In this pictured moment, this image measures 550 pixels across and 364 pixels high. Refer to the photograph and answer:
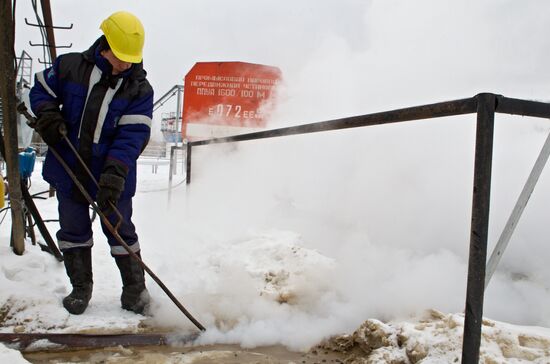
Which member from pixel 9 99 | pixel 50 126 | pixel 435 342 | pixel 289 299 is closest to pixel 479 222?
pixel 435 342

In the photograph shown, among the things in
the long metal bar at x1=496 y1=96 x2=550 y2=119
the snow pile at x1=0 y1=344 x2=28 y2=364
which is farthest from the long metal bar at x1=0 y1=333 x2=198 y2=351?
A: the long metal bar at x1=496 y1=96 x2=550 y2=119

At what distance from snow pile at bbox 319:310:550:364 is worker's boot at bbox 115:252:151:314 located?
3.38 ft

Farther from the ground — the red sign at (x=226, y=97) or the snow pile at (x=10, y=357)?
the red sign at (x=226, y=97)

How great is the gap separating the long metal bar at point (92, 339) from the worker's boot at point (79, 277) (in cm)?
31

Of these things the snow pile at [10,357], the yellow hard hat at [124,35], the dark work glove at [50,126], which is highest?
the yellow hard hat at [124,35]

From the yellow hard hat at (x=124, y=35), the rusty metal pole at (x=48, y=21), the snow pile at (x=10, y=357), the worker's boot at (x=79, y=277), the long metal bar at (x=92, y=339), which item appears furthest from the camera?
the rusty metal pole at (x=48, y=21)

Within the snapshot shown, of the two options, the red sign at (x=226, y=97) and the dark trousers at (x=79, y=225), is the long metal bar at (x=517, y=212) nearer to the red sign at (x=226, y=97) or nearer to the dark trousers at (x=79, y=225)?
the dark trousers at (x=79, y=225)

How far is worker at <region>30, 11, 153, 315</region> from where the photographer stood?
208 centimetres

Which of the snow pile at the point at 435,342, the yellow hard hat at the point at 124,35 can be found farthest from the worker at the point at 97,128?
the snow pile at the point at 435,342

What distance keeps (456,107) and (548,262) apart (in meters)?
2.29

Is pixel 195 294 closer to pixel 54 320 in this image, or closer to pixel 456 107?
pixel 54 320

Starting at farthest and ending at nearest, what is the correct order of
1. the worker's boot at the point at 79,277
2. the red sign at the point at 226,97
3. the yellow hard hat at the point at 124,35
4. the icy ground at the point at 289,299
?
1. the red sign at the point at 226,97
2. the worker's boot at the point at 79,277
3. the yellow hard hat at the point at 124,35
4. the icy ground at the point at 289,299

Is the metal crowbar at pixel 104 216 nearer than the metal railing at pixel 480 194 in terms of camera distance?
No

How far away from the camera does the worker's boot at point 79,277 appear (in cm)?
221
